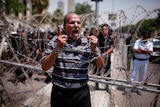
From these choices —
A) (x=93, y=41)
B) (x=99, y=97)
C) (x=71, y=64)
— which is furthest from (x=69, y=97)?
(x=99, y=97)

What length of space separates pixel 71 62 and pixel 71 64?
0.07ft

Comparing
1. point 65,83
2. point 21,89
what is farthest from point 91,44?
point 21,89

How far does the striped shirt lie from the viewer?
2.24 metres

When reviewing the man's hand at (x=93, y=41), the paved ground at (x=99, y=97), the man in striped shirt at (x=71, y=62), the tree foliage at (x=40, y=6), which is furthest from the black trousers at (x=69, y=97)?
the tree foliage at (x=40, y=6)

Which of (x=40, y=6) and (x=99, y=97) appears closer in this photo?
(x=99, y=97)

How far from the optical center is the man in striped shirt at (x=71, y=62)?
Answer: 2230mm

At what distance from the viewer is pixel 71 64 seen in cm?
224

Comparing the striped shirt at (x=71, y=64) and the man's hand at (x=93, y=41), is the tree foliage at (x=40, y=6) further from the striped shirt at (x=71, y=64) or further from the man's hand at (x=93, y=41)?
the man's hand at (x=93, y=41)

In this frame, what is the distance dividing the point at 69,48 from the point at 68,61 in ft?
0.47

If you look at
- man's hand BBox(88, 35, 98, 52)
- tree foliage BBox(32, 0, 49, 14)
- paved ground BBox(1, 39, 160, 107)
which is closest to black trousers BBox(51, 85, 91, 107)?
man's hand BBox(88, 35, 98, 52)

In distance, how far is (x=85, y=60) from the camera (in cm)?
231

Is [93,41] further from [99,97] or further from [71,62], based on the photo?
[99,97]

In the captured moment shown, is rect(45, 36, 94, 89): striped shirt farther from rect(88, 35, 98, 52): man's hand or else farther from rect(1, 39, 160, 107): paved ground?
rect(1, 39, 160, 107): paved ground

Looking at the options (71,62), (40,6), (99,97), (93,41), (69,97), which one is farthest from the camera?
(40,6)
